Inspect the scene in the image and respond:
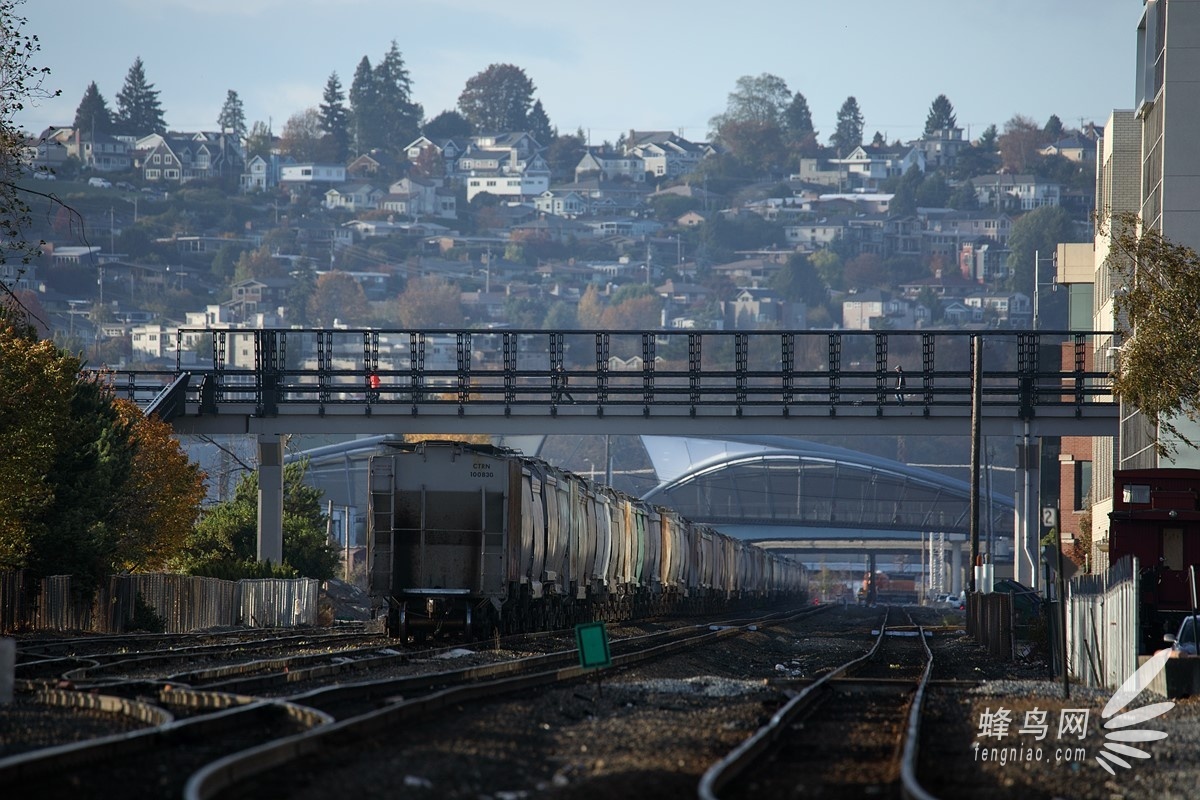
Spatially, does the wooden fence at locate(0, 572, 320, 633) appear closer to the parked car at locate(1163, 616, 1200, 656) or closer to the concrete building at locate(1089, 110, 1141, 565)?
Answer: the parked car at locate(1163, 616, 1200, 656)

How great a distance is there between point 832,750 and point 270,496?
42726 millimetres

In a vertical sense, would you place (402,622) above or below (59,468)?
below

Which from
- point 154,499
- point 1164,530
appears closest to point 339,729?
Result: point 1164,530

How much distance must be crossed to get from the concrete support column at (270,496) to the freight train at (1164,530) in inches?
1157

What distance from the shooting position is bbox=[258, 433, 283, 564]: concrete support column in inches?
2157

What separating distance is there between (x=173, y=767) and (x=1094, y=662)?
1564 centimetres

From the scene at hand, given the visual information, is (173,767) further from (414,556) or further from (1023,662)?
(1023,662)

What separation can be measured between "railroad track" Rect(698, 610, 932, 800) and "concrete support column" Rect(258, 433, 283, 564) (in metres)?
34.8

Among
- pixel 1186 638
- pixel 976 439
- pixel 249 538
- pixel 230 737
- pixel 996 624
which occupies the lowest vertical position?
pixel 249 538

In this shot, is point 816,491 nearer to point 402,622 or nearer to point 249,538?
point 249,538

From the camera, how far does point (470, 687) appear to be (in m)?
18.6

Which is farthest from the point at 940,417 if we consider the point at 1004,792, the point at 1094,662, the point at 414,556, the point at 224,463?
the point at 224,463
